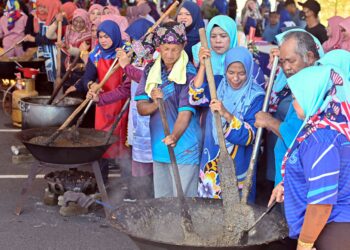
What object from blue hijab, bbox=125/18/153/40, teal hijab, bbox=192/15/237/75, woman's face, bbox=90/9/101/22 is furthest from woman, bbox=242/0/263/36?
teal hijab, bbox=192/15/237/75

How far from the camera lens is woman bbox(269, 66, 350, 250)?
2.64m

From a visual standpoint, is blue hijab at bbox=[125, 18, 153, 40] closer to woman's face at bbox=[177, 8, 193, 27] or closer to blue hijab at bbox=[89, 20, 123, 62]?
blue hijab at bbox=[89, 20, 123, 62]

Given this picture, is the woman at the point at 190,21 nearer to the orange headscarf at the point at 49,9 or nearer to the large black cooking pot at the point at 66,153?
the large black cooking pot at the point at 66,153

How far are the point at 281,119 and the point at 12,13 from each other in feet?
23.5

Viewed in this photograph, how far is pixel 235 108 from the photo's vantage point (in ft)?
13.3

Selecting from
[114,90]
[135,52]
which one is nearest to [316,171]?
[135,52]

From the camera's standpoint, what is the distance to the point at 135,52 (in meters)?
5.13

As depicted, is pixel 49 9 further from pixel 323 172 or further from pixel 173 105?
pixel 323 172

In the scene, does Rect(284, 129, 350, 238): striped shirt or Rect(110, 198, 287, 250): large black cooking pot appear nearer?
Rect(284, 129, 350, 238): striped shirt

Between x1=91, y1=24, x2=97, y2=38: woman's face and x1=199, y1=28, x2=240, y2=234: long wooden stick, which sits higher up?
x1=91, y1=24, x2=97, y2=38: woman's face

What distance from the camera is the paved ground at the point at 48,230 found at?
4844 millimetres

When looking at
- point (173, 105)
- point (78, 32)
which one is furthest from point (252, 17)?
point (173, 105)

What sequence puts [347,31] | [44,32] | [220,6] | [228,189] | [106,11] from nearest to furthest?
[228,189] < [347,31] < [106,11] < [44,32] < [220,6]

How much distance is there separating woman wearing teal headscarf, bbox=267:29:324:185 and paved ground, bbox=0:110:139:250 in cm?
128
